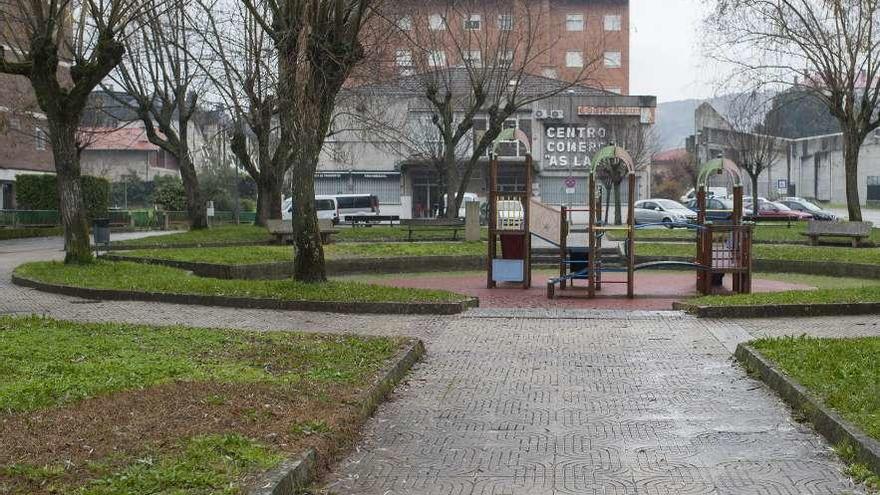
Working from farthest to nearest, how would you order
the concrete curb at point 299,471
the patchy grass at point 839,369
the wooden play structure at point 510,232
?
the wooden play structure at point 510,232
the patchy grass at point 839,369
the concrete curb at point 299,471

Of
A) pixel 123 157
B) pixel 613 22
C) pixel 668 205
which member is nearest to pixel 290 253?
pixel 668 205

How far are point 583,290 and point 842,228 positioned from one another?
14596 mm

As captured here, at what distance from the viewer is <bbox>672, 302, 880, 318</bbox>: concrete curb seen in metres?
15.2

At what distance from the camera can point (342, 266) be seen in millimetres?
25344

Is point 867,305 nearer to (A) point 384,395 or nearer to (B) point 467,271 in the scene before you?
(A) point 384,395

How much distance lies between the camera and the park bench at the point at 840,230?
103 ft

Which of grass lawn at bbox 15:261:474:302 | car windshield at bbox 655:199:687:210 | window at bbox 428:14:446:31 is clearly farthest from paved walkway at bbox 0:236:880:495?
car windshield at bbox 655:199:687:210

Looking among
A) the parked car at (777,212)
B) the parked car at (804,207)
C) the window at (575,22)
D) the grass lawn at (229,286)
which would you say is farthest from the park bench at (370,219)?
the window at (575,22)

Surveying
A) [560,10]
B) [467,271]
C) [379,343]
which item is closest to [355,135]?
[560,10]

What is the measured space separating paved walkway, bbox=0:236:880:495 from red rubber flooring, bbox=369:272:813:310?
292 centimetres

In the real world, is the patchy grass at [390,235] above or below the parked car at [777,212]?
below

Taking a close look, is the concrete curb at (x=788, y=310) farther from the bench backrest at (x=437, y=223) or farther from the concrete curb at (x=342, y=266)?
the bench backrest at (x=437, y=223)

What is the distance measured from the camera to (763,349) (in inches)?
424

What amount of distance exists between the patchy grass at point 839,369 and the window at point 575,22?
7488 cm
